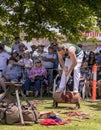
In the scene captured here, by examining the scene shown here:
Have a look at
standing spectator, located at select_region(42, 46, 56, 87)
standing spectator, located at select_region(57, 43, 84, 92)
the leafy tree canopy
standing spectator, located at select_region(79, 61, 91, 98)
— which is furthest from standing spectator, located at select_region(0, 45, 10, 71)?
standing spectator, located at select_region(57, 43, 84, 92)

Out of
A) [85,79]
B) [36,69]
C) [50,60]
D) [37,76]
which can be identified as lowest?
[85,79]

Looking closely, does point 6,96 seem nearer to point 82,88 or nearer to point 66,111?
point 66,111

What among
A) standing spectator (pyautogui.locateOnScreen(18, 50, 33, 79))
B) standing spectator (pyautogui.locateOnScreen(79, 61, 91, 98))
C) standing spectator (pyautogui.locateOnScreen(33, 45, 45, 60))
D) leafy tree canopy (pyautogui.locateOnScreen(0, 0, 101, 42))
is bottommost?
standing spectator (pyautogui.locateOnScreen(79, 61, 91, 98))

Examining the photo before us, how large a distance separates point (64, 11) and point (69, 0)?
2.75 m

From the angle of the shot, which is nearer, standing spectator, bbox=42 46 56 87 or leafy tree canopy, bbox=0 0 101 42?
standing spectator, bbox=42 46 56 87

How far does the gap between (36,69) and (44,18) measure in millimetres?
4582

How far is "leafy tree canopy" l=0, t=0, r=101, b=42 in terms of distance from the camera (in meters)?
17.8

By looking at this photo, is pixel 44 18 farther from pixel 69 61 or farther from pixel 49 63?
pixel 69 61

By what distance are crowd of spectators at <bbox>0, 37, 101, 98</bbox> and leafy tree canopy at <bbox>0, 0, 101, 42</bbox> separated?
2.02m

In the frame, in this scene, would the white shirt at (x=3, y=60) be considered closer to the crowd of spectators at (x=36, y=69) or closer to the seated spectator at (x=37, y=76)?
the crowd of spectators at (x=36, y=69)

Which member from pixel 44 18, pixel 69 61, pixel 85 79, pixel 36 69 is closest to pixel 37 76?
pixel 36 69

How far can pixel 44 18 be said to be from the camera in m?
19.5

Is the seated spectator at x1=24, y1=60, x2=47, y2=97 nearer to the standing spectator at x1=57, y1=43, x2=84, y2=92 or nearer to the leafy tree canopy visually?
the leafy tree canopy

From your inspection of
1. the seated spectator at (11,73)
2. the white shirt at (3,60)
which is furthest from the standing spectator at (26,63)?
the white shirt at (3,60)
